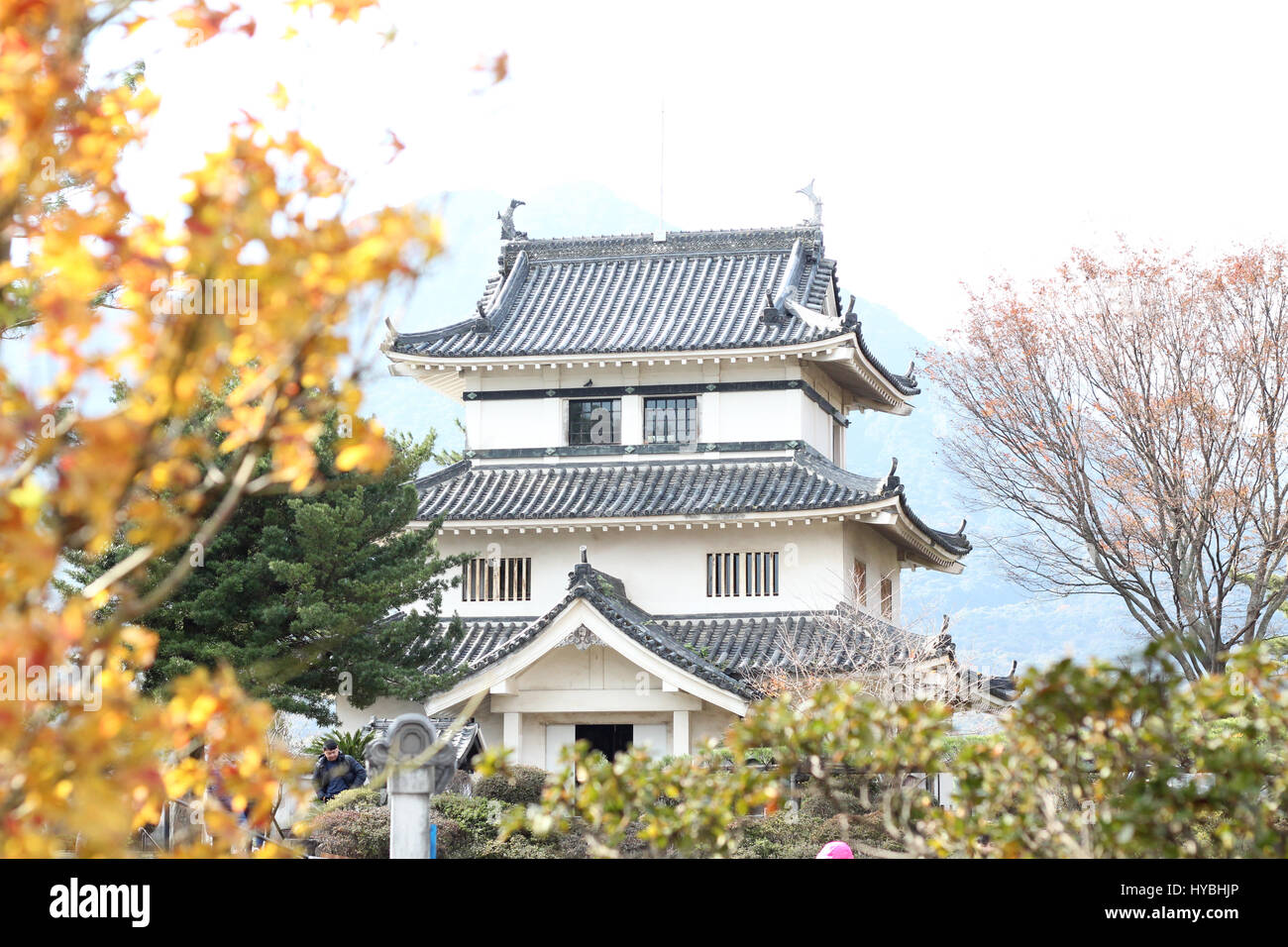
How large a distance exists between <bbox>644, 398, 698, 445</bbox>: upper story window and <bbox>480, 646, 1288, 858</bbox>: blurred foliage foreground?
64.1 ft

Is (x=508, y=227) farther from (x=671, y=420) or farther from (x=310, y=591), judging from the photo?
(x=310, y=591)

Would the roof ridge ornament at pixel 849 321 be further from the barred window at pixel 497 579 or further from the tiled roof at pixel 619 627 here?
the barred window at pixel 497 579

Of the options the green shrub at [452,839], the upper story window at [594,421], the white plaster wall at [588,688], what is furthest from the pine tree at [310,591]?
the upper story window at [594,421]

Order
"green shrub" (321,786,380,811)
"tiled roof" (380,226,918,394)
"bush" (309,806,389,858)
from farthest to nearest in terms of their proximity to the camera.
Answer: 1. "tiled roof" (380,226,918,394)
2. "green shrub" (321,786,380,811)
3. "bush" (309,806,389,858)

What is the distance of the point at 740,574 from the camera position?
24266mm

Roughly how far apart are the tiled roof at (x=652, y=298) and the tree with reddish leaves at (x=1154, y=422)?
3.00 m

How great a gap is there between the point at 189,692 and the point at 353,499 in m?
17.6

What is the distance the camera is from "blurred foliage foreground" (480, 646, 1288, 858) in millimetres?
4562

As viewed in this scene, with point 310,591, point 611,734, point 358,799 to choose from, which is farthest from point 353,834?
point 611,734

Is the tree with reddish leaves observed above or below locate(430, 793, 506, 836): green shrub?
above

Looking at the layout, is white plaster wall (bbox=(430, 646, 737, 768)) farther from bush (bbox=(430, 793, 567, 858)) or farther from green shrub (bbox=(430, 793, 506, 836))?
bush (bbox=(430, 793, 567, 858))

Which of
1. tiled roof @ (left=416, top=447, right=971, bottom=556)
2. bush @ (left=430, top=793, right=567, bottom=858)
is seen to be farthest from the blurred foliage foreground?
tiled roof @ (left=416, top=447, right=971, bottom=556)

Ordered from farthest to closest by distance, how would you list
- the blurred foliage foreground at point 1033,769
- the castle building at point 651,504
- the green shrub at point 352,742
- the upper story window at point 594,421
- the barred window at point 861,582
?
the upper story window at point 594,421 < the barred window at point 861,582 < the castle building at point 651,504 < the green shrub at point 352,742 < the blurred foliage foreground at point 1033,769

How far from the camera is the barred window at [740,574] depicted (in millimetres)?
24094
